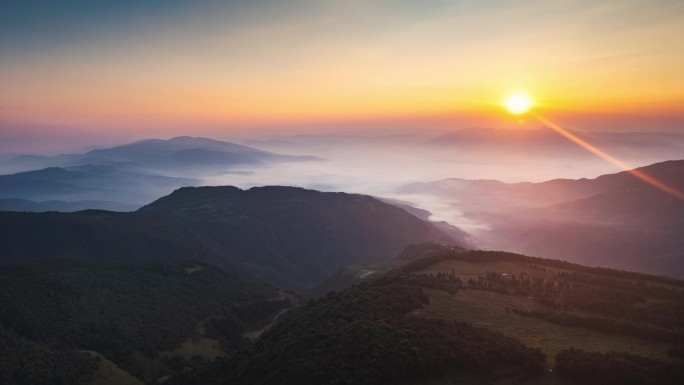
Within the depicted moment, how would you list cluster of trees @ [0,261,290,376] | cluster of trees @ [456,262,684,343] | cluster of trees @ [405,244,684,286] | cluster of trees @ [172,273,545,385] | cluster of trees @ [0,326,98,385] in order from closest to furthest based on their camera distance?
cluster of trees @ [172,273,545,385] → cluster of trees @ [456,262,684,343] → cluster of trees @ [0,326,98,385] → cluster of trees @ [405,244,684,286] → cluster of trees @ [0,261,290,376]

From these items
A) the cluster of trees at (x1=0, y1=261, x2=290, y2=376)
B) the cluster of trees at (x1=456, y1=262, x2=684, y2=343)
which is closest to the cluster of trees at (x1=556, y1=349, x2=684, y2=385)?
the cluster of trees at (x1=456, y1=262, x2=684, y2=343)

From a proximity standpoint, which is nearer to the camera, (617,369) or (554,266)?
(617,369)

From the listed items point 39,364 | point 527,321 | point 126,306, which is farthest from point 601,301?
point 126,306

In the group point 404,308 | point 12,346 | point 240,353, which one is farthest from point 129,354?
point 404,308

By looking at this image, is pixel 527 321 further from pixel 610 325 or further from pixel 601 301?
pixel 601 301

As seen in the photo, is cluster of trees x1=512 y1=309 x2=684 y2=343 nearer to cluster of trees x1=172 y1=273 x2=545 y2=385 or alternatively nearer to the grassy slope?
the grassy slope

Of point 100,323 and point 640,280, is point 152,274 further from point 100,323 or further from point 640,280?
point 640,280
